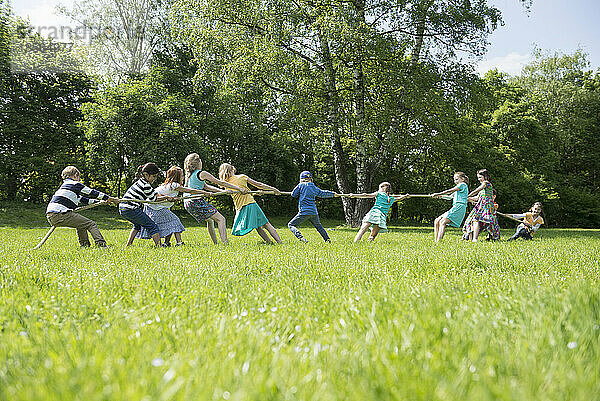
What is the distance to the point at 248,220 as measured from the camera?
9.85 metres

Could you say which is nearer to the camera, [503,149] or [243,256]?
[243,256]

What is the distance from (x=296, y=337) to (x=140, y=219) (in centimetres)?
771

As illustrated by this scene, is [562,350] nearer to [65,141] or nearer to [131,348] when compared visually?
[131,348]

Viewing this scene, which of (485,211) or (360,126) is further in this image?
(360,126)

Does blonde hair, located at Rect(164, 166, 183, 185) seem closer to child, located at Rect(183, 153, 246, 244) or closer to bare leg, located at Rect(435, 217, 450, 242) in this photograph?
child, located at Rect(183, 153, 246, 244)

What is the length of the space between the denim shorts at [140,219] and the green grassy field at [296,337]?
4.82 m

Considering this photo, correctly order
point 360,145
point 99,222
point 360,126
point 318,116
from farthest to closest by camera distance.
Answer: point 99,222
point 360,145
point 318,116
point 360,126

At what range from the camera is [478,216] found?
39.7ft

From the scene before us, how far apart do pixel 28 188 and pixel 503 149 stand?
36.3 m

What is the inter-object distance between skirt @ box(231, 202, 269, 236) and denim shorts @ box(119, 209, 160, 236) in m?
1.78

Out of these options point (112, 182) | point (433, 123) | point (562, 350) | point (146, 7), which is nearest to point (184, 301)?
point (562, 350)

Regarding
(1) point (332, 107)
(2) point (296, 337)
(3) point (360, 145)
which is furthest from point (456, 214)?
(1) point (332, 107)

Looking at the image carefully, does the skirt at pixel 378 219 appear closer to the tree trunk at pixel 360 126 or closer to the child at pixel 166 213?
the child at pixel 166 213

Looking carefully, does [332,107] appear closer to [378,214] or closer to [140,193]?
[378,214]
